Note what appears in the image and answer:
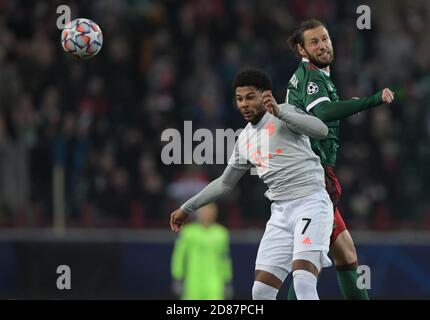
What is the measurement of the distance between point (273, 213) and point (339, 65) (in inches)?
345

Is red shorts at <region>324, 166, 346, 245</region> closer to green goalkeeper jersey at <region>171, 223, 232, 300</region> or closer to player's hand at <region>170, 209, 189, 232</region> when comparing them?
player's hand at <region>170, 209, 189, 232</region>

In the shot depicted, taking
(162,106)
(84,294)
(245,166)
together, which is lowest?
(84,294)

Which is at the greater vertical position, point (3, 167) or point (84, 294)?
point (3, 167)

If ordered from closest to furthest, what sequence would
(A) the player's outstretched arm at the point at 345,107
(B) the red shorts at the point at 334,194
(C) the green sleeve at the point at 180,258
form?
(A) the player's outstretched arm at the point at 345,107
(B) the red shorts at the point at 334,194
(C) the green sleeve at the point at 180,258

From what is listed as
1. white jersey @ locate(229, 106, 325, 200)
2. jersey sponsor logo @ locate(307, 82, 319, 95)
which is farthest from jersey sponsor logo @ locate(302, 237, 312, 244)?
jersey sponsor logo @ locate(307, 82, 319, 95)

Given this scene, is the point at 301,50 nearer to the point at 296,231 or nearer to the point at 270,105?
the point at 270,105

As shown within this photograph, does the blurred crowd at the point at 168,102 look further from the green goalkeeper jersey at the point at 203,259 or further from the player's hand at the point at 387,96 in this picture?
the player's hand at the point at 387,96

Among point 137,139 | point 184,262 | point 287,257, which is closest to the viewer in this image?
point 287,257

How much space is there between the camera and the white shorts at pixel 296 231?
8.27m

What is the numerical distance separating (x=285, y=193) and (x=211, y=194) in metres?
0.68

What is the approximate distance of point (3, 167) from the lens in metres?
15.4

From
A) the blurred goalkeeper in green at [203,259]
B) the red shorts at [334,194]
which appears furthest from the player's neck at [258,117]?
the blurred goalkeeper in green at [203,259]
